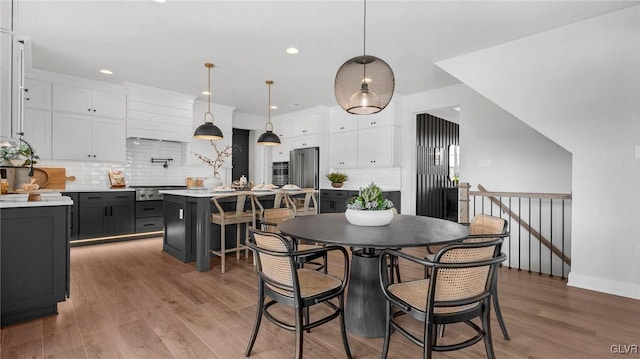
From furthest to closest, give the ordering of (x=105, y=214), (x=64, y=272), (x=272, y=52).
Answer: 1. (x=105, y=214)
2. (x=272, y=52)
3. (x=64, y=272)

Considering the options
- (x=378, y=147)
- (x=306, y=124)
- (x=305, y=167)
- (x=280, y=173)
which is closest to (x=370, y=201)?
(x=378, y=147)

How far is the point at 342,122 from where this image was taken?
21.5 feet

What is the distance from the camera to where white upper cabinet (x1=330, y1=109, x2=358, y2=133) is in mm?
6324

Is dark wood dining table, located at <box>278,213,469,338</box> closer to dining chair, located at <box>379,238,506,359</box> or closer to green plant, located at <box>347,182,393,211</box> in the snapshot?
green plant, located at <box>347,182,393,211</box>

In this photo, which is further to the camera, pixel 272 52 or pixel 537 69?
pixel 272 52

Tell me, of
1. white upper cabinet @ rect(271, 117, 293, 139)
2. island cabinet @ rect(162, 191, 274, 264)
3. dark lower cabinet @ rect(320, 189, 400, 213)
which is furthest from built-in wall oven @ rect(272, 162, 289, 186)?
island cabinet @ rect(162, 191, 274, 264)

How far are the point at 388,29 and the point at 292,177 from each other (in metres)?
4.55

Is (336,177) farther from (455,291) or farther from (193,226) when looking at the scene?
(455,291)

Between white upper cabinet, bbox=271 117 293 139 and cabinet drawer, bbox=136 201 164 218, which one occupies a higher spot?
white upper cabinet, bbox=271 117 293 139

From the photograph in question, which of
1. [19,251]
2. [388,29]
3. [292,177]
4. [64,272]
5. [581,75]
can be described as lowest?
[64,272]

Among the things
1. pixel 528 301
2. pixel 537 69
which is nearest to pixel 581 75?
pixel 537 69

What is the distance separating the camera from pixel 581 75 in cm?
314

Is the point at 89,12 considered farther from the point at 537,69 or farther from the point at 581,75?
the point at 581,75

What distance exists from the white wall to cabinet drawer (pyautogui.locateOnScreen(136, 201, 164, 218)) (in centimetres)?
561
